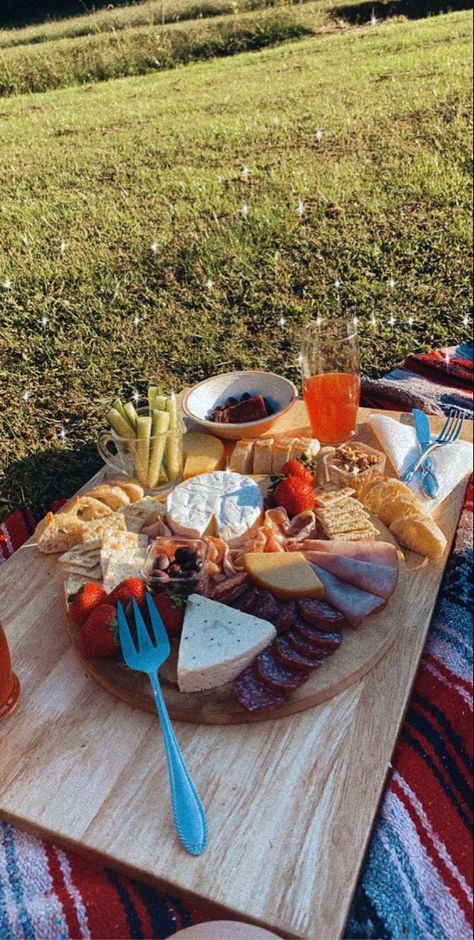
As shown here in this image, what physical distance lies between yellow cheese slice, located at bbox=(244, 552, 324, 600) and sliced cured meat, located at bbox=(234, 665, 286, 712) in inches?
7.5

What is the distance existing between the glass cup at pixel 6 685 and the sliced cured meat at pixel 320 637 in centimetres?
52

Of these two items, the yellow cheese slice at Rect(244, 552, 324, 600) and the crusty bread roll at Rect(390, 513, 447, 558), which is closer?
the yellow cheese slice at Rect(244, 552, 324, 600)

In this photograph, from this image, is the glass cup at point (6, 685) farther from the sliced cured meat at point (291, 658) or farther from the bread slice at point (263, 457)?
the bread slice at point (263, 457)

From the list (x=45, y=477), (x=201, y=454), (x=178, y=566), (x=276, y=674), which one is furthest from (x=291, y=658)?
(x=45, y=477)

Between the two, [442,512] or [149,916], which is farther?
[442,512]

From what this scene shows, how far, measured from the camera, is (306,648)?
4.22 ft

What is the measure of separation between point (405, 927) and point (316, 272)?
8.60 feet

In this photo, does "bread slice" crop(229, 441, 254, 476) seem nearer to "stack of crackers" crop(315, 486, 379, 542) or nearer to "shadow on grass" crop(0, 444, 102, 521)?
"stack of crackers" crop(315, 486, 379, 542)

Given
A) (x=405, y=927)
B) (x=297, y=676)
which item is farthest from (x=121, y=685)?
(x=405, y=927)

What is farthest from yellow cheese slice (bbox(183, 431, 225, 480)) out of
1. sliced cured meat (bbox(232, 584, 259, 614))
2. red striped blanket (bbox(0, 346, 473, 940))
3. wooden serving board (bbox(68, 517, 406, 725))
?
red striped blanket (bbox(0, 346, 473, 940))

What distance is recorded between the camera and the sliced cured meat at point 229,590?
1404 millimetres

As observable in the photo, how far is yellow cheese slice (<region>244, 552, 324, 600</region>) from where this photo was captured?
1377 millimetres

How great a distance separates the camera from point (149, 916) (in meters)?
1.06

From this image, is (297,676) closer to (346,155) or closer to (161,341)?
(161,341)
